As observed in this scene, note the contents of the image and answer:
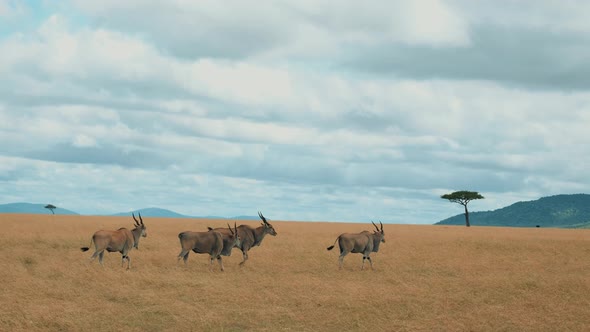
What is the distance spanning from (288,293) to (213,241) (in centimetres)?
664

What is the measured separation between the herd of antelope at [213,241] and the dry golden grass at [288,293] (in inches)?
26.4

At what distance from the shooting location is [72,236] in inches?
1555

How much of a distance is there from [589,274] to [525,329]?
41.5 feet

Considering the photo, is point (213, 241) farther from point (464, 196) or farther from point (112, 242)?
point (464, 196)

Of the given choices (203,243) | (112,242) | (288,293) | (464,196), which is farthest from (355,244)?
(464,196)

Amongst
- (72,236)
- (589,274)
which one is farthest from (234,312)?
(72,236)

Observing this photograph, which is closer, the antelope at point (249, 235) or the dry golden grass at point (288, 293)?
the dry golden grass at point (288, 293)

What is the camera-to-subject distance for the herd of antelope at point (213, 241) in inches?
1053

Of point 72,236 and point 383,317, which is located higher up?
point 72,236

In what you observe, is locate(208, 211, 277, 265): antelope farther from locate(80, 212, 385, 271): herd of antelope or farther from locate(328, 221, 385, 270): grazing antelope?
locate(328, 221, 385, 270): grazing antelope

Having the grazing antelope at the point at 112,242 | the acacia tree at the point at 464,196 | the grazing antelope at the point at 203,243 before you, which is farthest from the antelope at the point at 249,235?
the acacia tree at the point at 464,196

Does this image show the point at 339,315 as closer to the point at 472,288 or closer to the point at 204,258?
the point at 472,288

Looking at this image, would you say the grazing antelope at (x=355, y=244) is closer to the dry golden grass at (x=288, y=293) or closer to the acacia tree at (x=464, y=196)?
the dry golden grass at (x=288, y=293)

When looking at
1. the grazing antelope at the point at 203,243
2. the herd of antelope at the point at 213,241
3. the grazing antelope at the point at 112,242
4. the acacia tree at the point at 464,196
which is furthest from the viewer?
the acacia tree at the point at 464,196
